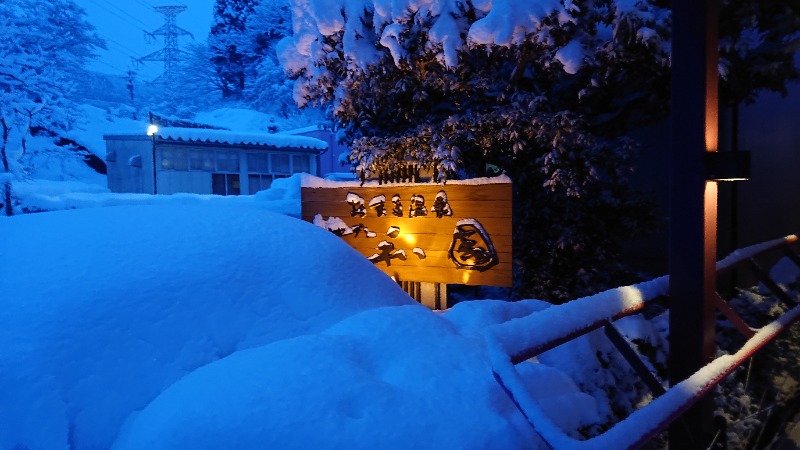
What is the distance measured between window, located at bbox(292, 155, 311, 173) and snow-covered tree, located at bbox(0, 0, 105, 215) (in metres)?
9.24

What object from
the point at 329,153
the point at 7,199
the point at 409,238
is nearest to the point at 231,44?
the point at 329,153

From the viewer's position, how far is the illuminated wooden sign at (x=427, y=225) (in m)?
5.55

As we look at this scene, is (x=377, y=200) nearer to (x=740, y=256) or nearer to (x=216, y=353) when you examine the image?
(x=740, y=256)

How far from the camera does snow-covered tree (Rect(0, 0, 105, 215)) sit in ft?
69.5

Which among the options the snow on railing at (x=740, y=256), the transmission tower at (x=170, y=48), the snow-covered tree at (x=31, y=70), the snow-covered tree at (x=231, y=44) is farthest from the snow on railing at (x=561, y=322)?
the transmission tower at (x=170, y=48)

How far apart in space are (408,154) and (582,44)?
8.12ft

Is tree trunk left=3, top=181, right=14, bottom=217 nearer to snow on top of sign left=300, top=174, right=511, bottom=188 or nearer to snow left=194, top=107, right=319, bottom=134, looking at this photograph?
snow on top of sign left=300, top=174, right=511, bottom=188

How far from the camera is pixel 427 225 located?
19.7 ft

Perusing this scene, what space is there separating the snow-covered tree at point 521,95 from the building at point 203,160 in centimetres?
1077

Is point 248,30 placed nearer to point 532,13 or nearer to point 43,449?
point 532,13

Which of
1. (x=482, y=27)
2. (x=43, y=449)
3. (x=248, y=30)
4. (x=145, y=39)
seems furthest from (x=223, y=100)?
(x=145, y=39)

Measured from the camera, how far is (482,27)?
5125mm

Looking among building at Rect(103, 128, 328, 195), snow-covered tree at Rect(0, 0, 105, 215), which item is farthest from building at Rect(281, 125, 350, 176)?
snow-covered tree at Rect(0, 0, 105, 215)

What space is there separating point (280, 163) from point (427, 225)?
1470 centimetres
